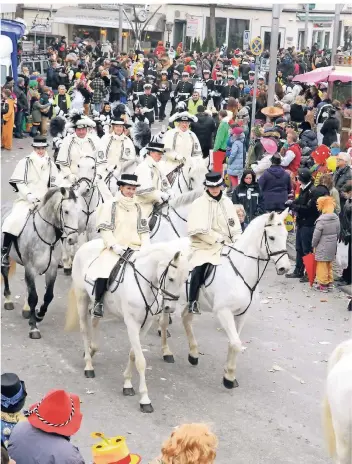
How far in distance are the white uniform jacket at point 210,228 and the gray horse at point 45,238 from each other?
173cm

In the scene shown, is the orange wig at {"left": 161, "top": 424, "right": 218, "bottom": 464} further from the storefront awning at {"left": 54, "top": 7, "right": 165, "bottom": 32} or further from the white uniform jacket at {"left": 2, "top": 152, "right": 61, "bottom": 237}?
the storefront awning at {"left": 54, "top": 7, "right": 165, "bottom": 32}

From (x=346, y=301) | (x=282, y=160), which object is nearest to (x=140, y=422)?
(x=346, y=301)

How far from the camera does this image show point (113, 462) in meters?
6.05

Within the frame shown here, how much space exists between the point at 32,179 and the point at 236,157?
7.02 meters

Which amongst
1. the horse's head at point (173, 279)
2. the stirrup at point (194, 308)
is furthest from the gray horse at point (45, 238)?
the horse's head at point (173, 279)

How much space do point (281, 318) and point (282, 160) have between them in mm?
5332

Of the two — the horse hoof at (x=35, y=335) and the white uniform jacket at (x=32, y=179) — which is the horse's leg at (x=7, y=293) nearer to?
the white uniform jacket at (x=32, y=179)

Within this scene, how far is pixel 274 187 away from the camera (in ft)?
55.7

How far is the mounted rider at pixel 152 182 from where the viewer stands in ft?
45.0

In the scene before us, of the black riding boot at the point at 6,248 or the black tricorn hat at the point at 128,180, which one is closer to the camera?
the black tricorn hat at the point at 128,180

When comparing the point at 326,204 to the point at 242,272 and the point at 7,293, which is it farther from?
the point at 7,293

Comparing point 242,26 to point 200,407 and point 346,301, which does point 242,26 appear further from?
point 200,407

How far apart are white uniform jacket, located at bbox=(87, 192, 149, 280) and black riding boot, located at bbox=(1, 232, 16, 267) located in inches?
95.2

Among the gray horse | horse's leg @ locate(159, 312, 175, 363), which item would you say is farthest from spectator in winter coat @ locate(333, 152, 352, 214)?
the gray horse
